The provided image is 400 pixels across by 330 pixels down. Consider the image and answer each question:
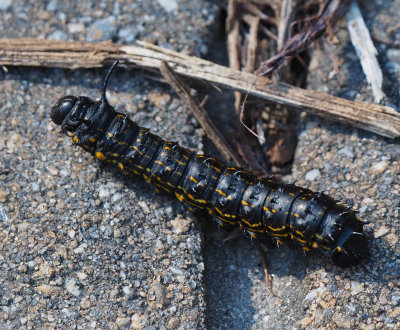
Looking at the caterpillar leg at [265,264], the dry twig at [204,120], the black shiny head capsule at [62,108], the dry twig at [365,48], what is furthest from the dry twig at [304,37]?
the black shiny head capsule at [62,108]

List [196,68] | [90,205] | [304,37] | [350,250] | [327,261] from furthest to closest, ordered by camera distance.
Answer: [304,37] < [196,68] < [90,205] < [327,261] < [350,250]

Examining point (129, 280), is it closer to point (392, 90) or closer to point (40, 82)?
point (40, 82)

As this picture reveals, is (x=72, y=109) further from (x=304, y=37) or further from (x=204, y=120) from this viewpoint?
(x=304, y=37)

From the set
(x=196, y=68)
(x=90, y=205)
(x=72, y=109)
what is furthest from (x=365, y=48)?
(x=90, y=205)

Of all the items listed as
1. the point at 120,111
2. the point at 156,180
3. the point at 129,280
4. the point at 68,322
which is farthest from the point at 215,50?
the point at 68,322

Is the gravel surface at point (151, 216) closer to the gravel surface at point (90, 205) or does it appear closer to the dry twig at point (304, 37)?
the gravel surface at point (90, 205)

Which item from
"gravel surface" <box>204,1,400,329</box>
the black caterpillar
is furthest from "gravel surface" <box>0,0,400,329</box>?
the black caterpillar

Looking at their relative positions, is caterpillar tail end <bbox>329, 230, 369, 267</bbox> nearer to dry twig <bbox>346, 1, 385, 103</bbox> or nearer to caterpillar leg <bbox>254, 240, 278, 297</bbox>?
caterpillar leg <bbox>254, 240, 278, 297</bbox>
